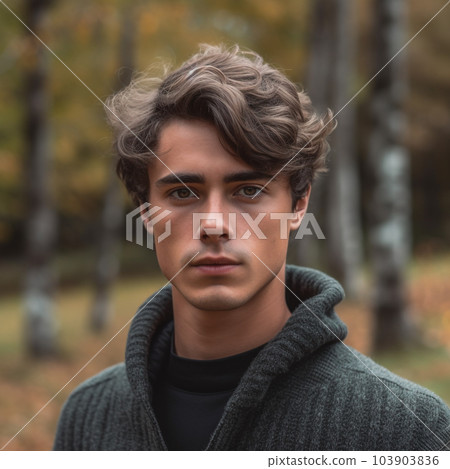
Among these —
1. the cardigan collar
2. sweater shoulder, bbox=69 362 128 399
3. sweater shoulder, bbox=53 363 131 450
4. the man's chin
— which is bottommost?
sweater shoulder, bbox=53 363 131 450

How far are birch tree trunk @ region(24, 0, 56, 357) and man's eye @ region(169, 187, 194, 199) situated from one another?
301 inches

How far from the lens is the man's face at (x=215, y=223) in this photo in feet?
7.22

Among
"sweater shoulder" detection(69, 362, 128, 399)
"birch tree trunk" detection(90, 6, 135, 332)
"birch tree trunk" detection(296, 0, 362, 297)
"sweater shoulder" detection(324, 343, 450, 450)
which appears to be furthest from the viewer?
"birch tree trunk" detection(90, 6, 135, 332)

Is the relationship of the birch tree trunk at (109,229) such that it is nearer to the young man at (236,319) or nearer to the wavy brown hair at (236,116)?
the wavy brown hair at (236,116)

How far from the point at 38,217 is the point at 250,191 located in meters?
7.93

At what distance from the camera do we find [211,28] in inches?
506

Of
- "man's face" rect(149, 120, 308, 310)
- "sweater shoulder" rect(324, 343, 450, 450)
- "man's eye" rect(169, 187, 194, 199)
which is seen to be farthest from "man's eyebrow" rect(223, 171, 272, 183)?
"sweater shoulder" rect(324, 343, 450, 450)

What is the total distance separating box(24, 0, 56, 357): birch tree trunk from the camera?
376 inches

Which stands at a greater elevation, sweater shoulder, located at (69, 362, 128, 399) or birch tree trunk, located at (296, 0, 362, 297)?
birch tree trunk, located at (296, 0, 362, 297)

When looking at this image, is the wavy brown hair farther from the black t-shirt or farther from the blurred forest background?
the black t-shirt

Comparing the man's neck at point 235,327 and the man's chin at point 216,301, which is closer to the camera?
the man's chin at point 216,301

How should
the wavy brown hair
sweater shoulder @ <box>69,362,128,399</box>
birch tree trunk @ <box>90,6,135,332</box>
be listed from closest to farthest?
the wavy brown hair < sweater shoulder @ <box>69,362,128,399</box> < birch tree trunk @ <box>90,6,135,332</box>

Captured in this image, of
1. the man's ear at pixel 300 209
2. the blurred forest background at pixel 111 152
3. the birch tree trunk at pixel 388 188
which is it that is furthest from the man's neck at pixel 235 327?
the birch tree trunk at pixel 388 188

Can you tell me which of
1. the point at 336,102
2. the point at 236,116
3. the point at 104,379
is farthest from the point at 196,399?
the point at 336,102
